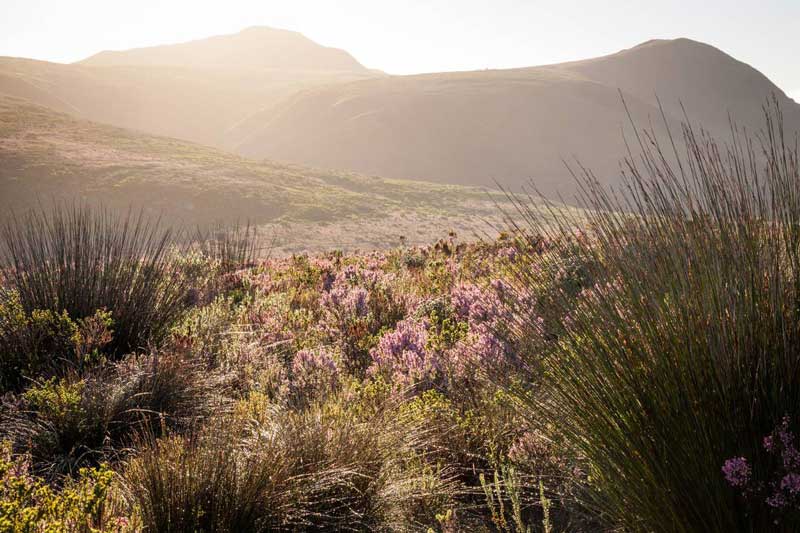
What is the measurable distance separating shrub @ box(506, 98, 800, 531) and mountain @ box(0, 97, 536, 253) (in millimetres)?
29501

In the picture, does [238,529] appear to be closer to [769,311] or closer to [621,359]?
[621,359]

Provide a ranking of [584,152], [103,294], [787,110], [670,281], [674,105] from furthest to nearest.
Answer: [674,105] → [787,110] → [584,152] → [103,294] → [670,281]

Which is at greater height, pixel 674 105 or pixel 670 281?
pixel 674 105

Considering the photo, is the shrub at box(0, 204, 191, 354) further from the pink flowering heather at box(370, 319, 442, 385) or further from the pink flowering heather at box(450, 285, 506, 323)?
the pink flowering heather at box(450, 285, 506, 323)

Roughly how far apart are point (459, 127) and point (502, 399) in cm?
11108

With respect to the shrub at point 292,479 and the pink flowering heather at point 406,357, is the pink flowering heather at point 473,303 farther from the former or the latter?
the shrub at point 292,479

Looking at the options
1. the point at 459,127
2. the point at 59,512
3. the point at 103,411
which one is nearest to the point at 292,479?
the point at 59,512

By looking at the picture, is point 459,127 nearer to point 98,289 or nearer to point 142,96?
point 142,96

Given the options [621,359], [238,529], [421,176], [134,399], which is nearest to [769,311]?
[621,359]

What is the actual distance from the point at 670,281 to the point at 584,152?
112776mm

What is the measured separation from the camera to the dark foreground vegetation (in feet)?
6.58

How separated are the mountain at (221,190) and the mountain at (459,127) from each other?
36.5m

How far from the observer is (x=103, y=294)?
5.84 meters

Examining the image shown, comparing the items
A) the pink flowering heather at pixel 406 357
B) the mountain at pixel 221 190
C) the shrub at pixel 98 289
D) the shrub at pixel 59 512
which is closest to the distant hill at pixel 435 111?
the mountain at pixel 221 190
